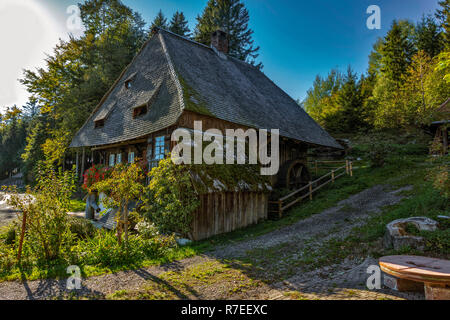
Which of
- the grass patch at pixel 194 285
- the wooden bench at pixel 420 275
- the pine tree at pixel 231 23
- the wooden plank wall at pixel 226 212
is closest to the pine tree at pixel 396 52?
the pine tree at pixel 231 23

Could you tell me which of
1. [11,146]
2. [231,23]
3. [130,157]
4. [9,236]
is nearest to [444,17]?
[231,23]

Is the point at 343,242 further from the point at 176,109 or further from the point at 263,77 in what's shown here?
A: the point at 263,77

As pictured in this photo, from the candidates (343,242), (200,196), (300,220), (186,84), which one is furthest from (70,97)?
(343,242)

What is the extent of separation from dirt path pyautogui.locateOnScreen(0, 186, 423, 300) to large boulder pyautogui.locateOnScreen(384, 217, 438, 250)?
79 centimetres

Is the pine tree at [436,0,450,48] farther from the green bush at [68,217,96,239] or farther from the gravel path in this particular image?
the green bush at [68,217,96,239]

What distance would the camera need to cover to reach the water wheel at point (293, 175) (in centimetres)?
1262

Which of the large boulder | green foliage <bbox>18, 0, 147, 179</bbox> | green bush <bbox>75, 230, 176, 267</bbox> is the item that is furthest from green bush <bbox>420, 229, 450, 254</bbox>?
green foliage <bbox>18, 0, 147, 179</bbox>

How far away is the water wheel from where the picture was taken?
12.6 metres

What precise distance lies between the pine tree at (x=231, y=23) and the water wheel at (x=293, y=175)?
57.0 ft

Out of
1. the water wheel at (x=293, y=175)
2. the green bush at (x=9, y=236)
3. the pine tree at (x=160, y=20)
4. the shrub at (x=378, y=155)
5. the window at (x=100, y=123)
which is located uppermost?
the pine tree at (x=160, y=20)

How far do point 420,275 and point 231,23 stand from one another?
29209 mm

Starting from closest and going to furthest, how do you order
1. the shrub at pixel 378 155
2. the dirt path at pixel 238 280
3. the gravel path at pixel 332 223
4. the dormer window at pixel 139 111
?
the dirt path at pixel 238 280 < the gravel path at pixel 332 223 < the dormer window at pixel 139 111 < the shrub at pixel 378 155

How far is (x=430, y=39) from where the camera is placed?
81.5 feet

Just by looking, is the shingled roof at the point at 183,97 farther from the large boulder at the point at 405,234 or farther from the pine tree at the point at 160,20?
the pine tree at the point at 160,20
